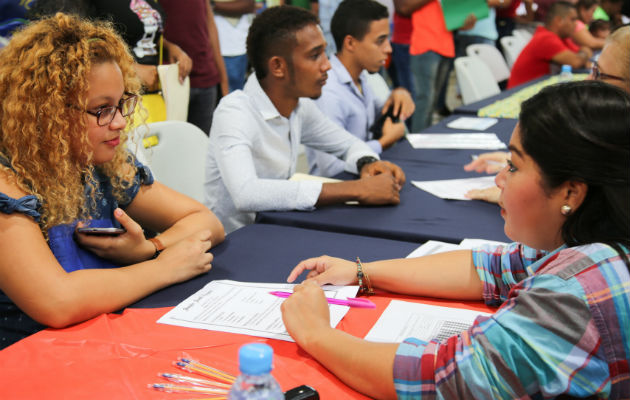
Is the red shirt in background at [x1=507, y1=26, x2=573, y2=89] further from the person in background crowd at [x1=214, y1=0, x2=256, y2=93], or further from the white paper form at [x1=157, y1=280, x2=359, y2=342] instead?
the white paper form at [x1=157, y1=280, x2=359, y2=342]

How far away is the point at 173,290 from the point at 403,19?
3.84 meters

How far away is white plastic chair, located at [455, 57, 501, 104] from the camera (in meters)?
4.30

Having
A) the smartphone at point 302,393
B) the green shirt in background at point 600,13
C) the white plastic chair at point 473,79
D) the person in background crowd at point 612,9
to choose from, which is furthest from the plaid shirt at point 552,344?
the green shirt in background at point 600,13

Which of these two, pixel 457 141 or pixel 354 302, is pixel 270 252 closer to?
pixel 354 302

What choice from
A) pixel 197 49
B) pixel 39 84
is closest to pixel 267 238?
pixel 39 84

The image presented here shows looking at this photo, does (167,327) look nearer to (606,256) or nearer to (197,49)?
(606,256)

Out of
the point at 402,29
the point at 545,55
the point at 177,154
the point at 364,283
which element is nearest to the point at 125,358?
the point at 364,283

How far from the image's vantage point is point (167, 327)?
3.51 feet

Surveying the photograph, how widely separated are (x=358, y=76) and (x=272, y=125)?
3.43 feet

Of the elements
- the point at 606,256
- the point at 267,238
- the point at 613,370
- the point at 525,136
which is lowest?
the point at 267,238

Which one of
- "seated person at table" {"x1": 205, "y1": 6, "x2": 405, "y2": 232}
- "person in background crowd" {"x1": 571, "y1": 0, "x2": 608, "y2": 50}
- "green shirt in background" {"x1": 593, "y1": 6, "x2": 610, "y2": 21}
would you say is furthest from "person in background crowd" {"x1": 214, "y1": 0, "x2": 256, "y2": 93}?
"green shirt in background" {"x1": 593, "y1": 6, "x2": 610, "y2": 21}

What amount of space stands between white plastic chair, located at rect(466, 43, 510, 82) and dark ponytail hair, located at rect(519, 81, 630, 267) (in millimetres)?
4221

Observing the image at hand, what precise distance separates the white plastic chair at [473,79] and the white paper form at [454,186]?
7.73 feet

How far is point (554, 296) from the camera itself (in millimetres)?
741
